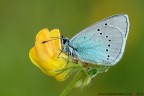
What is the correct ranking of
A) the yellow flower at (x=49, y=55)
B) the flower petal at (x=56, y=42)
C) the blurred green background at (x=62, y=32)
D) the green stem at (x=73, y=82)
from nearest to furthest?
1. the green stem at (x=73, y=82)
2. the yellow flower at (x=49, y=55)
3. the flower petal at (x=56, y=42)
4. the blurred green background at (x=62, y=32)

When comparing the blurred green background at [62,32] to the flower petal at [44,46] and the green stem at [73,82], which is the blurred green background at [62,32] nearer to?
the flower petal at [44,46]

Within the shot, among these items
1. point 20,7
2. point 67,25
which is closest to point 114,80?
point 67,25

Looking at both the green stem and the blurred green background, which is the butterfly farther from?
the blurred green background

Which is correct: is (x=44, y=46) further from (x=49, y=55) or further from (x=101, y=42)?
(x=101, y=42)

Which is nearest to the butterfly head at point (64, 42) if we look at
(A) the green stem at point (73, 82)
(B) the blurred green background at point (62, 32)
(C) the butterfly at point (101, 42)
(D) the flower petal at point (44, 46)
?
(C) the butterfly at point (101, 42)

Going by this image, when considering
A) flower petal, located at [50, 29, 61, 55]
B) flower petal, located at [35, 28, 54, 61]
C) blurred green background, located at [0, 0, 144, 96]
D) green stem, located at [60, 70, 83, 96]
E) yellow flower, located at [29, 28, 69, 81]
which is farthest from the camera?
blurred green background, located at [0, 0, 144, 96]

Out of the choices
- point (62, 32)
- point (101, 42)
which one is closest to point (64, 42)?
point (101, 42)

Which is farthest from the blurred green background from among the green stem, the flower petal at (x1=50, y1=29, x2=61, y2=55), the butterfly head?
the green stem
